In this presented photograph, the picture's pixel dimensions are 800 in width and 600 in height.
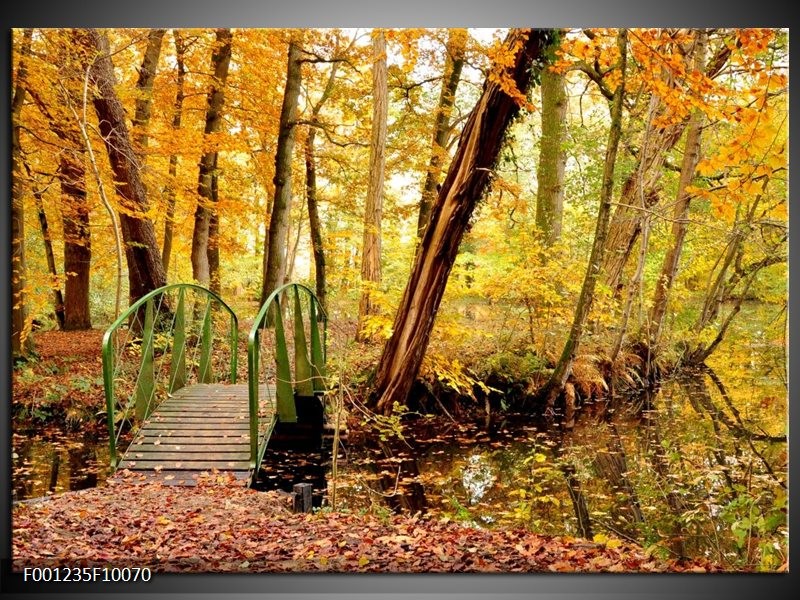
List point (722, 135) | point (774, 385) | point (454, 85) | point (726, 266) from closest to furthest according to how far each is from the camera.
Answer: point (774, 385)
point (722, 135)
point (726, 266)
point (454, 85)

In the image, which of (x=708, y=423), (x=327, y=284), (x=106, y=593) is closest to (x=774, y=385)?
(x=708, y=423)

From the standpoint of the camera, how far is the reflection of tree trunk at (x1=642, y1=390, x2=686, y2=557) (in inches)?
137

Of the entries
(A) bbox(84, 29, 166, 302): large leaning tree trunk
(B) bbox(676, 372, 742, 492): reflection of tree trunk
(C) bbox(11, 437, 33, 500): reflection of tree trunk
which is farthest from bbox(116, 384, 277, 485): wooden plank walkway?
(B) bbox(676, 372, 742, 492): reflection of tree trunk

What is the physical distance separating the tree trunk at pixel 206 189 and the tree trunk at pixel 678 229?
524 centimetres

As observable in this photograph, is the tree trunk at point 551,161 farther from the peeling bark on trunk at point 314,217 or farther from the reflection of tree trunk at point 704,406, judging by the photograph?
the peeling bark on trunk at point 314,217

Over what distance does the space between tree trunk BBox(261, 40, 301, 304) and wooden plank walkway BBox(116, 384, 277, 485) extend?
304 cm

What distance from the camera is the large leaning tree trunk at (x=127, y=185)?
17.6 ft

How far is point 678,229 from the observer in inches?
270

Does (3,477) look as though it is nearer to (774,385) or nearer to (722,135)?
(774,385)

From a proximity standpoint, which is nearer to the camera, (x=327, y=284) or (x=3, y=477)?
(x=3, y=477)

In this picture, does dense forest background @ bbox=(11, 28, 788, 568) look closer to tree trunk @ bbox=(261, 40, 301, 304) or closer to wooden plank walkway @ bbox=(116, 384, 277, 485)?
tree trunk @ bbox=(261, 40, 301, 304)

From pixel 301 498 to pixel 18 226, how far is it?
237 centimetres

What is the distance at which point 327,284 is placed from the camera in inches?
329

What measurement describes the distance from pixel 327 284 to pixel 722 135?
519cm
